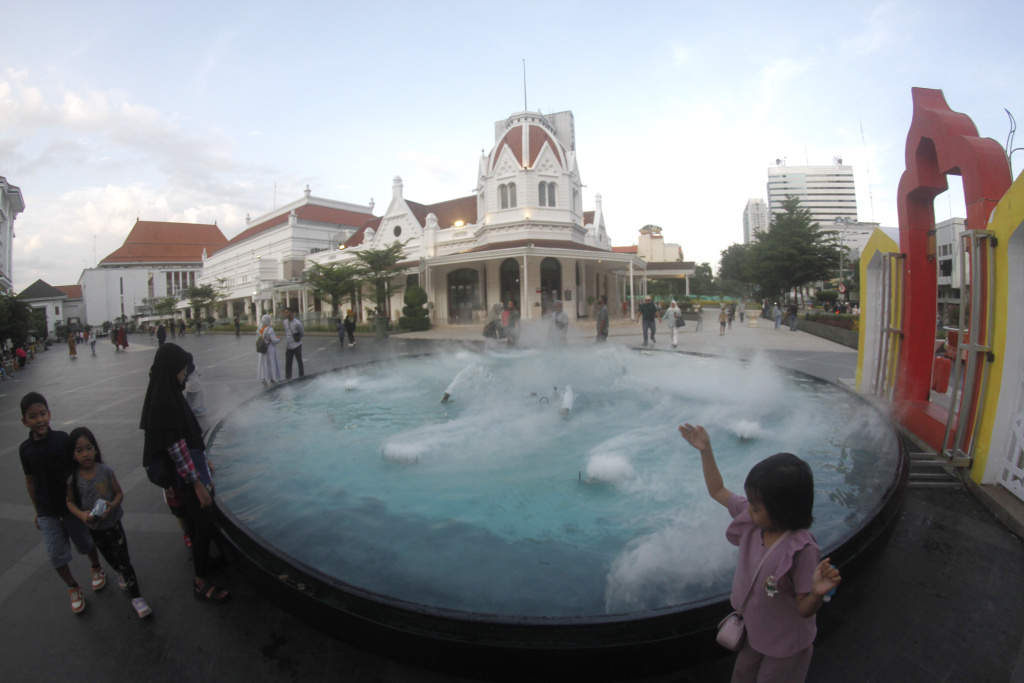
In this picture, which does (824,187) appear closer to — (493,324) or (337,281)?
(337,281)

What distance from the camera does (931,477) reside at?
14.3ft

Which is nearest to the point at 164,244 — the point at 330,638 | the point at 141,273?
the point at 141,273

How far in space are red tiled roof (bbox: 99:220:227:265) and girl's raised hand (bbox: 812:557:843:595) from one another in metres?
101

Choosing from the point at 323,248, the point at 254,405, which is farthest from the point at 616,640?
the point at 323,248

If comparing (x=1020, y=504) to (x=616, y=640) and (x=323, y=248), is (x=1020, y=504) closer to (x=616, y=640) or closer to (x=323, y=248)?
(x=616, y=640)

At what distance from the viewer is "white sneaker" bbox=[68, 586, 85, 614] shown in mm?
2961

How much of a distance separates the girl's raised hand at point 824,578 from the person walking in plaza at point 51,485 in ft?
12.8

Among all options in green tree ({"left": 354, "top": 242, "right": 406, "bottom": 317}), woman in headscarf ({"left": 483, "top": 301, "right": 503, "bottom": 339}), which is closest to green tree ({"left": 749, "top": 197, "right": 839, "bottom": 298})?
green tree ({"left": 354, "top": 242, "right": 406, "bottom": 317})

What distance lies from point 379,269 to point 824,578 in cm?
2894

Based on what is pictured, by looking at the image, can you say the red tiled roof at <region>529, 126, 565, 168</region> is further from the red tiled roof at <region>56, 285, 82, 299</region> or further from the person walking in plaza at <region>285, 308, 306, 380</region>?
the red tiled roof at <region>56, 285, 82, 299</region>

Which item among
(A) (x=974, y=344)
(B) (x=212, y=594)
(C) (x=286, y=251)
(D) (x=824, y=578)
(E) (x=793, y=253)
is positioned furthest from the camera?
(C) (x=286, y=251)

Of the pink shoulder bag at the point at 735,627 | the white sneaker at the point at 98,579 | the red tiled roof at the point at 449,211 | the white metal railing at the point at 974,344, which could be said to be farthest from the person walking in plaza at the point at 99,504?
the red tiled roof at the point at 449,211

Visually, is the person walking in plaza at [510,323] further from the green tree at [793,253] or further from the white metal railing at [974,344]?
the green tree at [793,253]

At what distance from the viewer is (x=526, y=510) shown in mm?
4102
